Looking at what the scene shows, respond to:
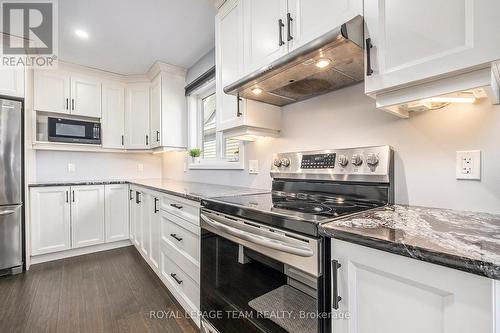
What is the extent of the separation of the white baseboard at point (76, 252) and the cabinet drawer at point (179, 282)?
1520mm

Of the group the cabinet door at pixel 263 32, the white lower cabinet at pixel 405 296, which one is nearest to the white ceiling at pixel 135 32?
the cabinet door at pixel 263 32

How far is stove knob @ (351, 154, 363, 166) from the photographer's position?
1.26 m

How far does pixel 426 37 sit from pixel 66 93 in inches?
145

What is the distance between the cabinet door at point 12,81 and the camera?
2.33 meters

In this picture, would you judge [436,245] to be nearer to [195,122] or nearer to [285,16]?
[285,16]

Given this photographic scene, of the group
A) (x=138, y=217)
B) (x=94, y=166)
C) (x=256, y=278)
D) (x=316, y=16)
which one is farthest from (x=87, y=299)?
(x=316, y=16)

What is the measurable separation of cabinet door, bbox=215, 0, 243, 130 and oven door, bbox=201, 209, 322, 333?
0.77 meters

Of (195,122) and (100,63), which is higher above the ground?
(100,63)

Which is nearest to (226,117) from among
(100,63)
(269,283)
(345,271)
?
(269,283)

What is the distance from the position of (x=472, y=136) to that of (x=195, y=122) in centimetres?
287

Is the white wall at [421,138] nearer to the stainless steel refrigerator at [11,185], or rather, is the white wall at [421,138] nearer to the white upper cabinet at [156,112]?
the white upper cabinet at [156,112]

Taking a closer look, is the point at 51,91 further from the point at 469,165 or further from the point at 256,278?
the point at 469,165

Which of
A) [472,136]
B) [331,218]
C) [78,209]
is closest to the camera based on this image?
[331,218]

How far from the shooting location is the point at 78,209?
290 cm
